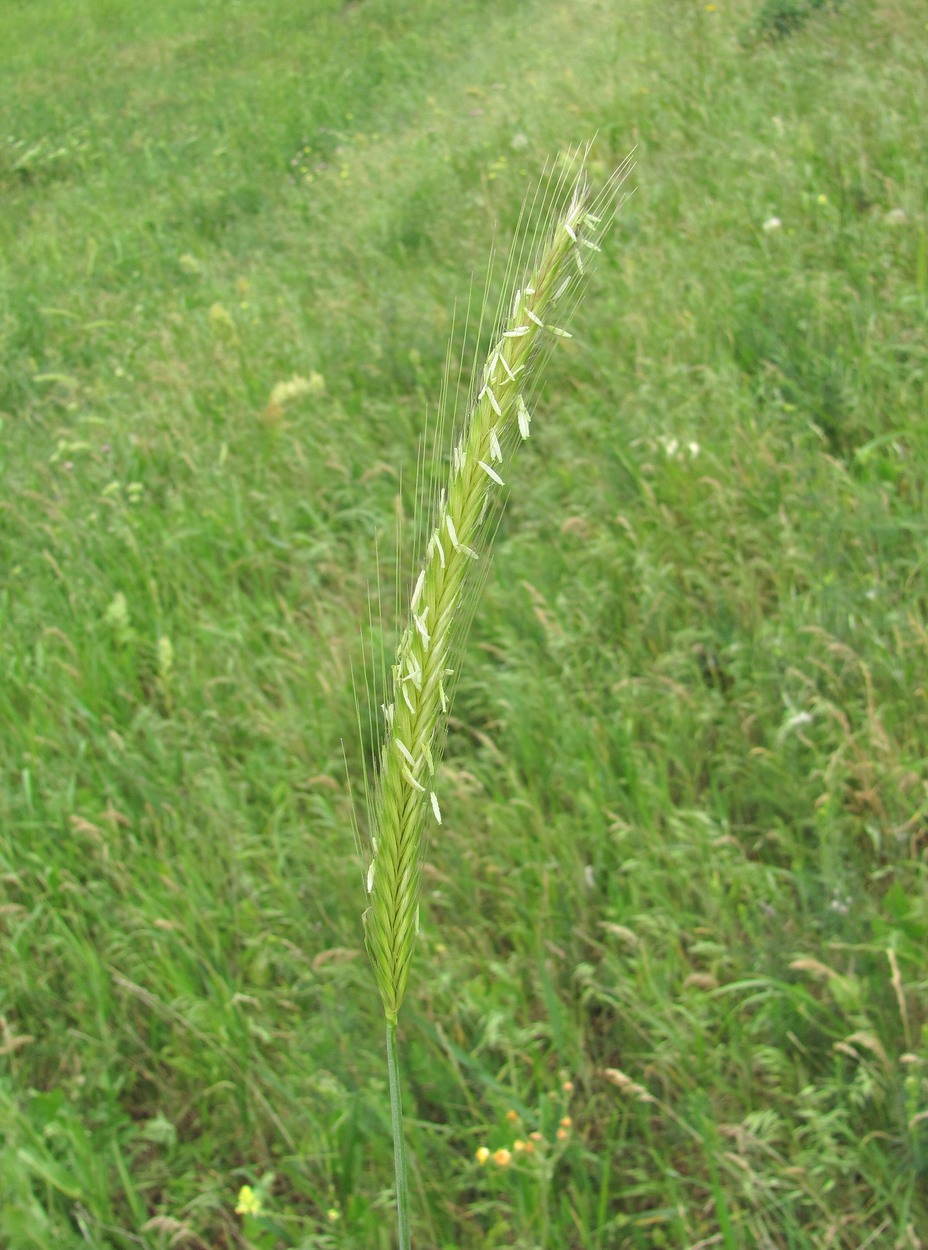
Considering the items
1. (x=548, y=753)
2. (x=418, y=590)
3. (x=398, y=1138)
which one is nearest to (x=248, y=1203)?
(x=548, y=753)

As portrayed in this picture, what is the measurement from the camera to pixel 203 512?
357 centimetres

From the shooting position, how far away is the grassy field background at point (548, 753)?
5.68 feet

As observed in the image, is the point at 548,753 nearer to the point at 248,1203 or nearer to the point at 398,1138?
the point at 248,1203

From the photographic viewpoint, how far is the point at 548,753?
7.70 ft

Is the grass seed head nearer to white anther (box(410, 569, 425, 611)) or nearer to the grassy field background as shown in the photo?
white anther (box(410, 569, 425, 611))

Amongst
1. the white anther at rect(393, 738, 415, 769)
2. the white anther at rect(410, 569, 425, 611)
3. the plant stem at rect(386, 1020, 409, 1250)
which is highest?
the white anther at rect(410, 569, 425, 611)

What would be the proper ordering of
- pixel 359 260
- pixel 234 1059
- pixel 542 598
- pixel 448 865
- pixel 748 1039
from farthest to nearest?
1. pixel 359 260
2. pixel 542 598
3. pixel 448 865
4. pixel 234 1059
5. pixel 748 1039

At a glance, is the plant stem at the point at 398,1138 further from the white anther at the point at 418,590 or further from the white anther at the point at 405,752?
the white anther at the point at 418,590

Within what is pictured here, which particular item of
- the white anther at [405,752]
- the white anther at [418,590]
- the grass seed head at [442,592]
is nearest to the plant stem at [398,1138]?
the grass seed head at [442,592]

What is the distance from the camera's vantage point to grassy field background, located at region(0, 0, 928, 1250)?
1.73 meters

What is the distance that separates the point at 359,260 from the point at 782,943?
4.21 meters

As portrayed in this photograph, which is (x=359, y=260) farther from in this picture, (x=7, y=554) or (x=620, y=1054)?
(x=620, y=1054)

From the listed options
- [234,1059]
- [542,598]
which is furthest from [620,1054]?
[542,598]

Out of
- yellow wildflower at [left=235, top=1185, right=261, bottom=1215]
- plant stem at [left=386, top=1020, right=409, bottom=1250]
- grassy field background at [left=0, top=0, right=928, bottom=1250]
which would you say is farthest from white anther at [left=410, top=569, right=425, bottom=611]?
yellow wildflower at [left=235, top=1185, right=261, bottom=1215]
